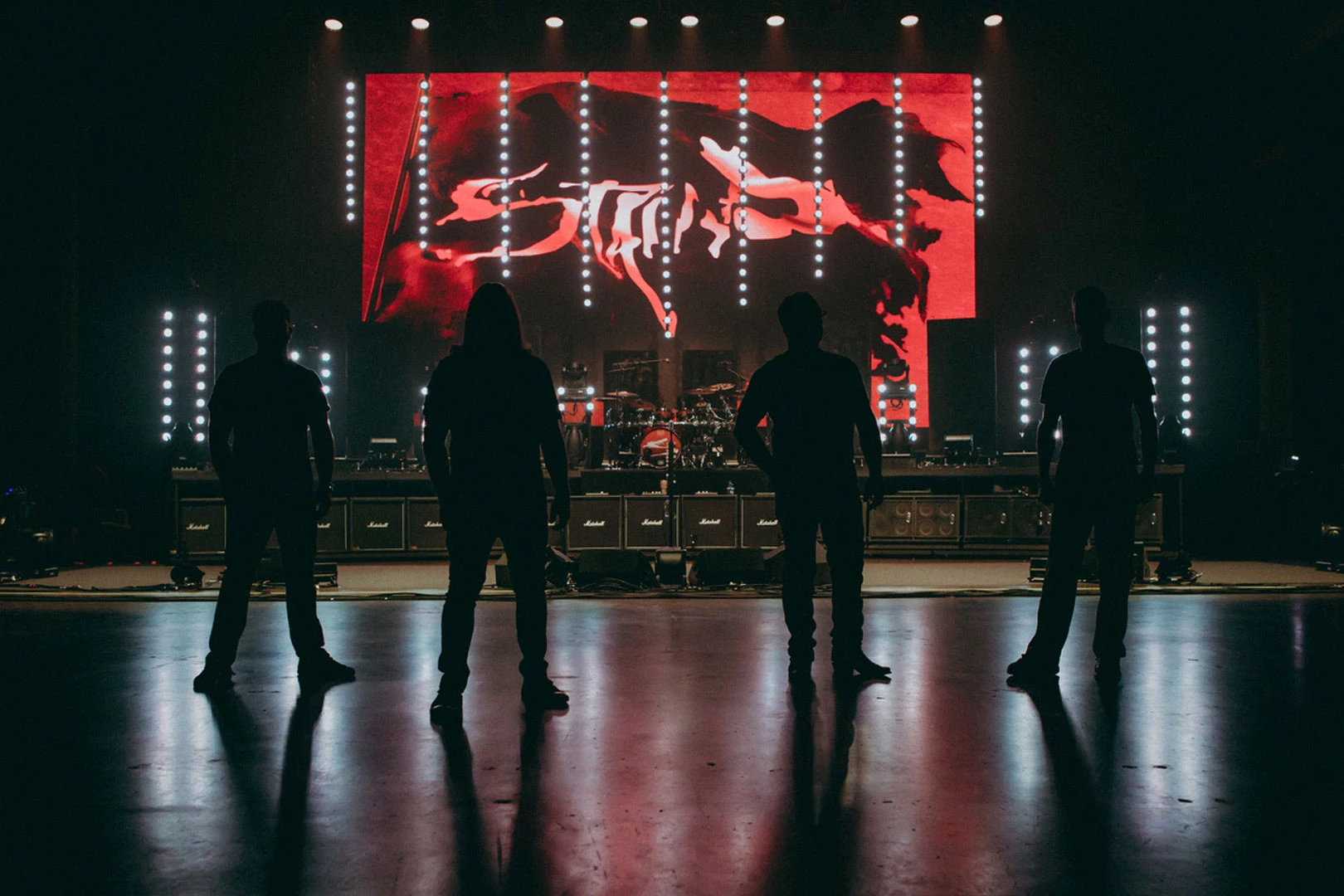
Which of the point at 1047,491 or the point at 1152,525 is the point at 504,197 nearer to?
the point at 1152,525

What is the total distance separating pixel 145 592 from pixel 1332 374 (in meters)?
10.2

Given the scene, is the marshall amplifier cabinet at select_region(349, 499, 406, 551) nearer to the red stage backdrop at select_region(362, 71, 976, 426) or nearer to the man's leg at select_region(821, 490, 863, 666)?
the red stage backdrop at select_region(362, 71, 976, 426)

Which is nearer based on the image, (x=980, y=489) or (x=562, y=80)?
(x=980, y=489)

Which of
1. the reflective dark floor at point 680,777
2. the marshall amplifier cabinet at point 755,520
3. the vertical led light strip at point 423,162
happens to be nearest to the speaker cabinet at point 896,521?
the marshall amplifier cabinet at point 755,520

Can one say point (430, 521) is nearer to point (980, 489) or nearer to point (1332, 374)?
point (980, 489)

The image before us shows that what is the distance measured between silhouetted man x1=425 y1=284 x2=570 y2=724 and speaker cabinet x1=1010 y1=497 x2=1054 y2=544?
7100 millimetres

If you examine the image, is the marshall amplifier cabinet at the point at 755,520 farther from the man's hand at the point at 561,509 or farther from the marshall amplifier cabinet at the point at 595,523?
the man's hand at the point at 561,509

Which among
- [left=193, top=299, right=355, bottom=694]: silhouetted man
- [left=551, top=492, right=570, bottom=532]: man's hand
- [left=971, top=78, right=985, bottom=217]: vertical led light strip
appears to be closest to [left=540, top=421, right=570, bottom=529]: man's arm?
[left=551, top=492, right=570, bottom=532]: man's hand

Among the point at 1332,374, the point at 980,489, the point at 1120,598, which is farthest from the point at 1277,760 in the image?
the point at 1332,374

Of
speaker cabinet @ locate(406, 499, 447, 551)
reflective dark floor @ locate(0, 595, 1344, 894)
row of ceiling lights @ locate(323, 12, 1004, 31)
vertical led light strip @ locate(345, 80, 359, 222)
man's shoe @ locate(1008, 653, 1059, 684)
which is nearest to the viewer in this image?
reflective dark floor @ locate(0, 595, 1344, 894)

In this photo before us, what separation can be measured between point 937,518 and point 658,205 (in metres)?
4.22

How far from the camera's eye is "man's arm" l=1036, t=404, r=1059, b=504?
3.40 m

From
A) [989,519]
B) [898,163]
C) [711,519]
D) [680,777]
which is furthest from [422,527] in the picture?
[680,777]

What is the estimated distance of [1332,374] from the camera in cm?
912
